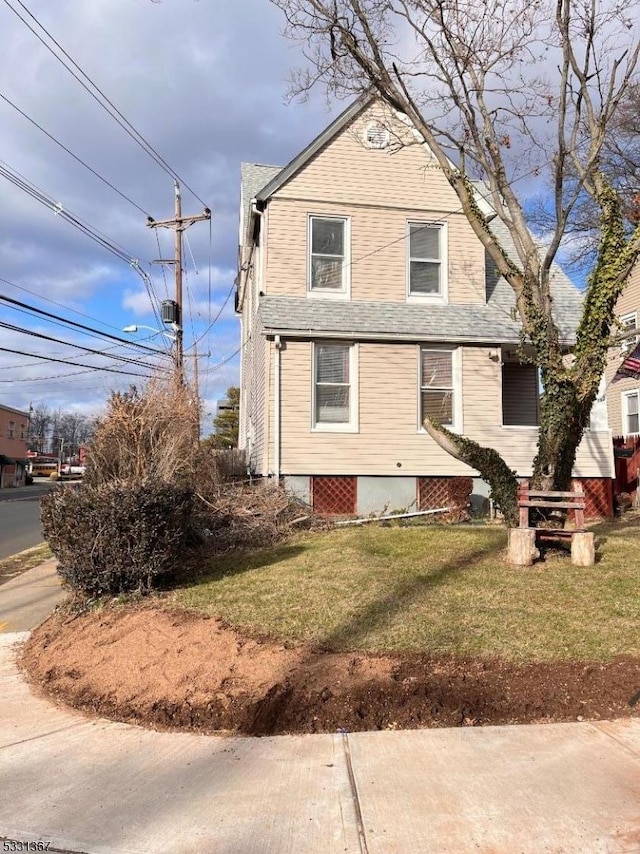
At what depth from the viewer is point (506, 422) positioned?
15.2m

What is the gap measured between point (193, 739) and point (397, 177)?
12213 mm

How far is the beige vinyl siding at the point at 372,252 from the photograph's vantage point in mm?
12984

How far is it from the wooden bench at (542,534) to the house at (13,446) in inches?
2075

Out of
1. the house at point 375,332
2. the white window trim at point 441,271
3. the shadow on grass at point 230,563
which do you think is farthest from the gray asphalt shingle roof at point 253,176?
the shadow on grass at point 230,563

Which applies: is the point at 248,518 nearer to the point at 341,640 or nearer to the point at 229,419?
the point at 341,640

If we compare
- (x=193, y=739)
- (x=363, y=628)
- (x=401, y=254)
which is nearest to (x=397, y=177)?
(x=401, y=254)

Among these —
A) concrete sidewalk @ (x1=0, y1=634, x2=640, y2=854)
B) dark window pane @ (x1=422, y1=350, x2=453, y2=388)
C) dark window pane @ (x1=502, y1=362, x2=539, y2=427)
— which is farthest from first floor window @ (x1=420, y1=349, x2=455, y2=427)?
concrete sidewalk @ (x1=0, y1=634, x2=640, y2=854)

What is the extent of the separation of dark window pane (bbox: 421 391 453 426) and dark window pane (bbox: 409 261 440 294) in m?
2.19

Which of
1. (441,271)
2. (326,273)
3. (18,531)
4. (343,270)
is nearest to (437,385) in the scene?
(441,271)

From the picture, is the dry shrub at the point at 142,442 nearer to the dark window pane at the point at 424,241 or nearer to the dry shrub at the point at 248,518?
the dry shrub at the point at 248,518

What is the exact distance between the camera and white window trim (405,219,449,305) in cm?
1342

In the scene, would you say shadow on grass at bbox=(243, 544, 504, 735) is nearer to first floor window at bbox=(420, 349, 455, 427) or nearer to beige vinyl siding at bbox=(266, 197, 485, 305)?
first floor window at bbox=(420, 349, 455, 427)

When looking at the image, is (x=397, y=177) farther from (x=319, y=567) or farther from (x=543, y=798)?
(x=543, y=798)

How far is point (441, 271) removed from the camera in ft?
44.6
